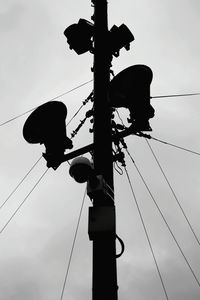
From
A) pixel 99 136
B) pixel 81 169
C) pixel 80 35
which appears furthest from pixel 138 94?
pixel 80 35

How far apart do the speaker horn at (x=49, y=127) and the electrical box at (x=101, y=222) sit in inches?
37.9

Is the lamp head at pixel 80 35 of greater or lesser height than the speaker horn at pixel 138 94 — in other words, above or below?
above

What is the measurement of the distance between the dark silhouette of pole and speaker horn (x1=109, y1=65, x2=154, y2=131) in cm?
42

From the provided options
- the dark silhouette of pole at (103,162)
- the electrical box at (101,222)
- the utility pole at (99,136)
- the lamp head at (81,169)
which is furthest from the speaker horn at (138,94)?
the electrical box at (101,222)

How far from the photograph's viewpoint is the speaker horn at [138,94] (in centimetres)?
409

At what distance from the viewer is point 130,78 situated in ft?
13.6

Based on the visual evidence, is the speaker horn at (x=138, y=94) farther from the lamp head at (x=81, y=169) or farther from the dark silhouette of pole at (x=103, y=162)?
the lamp head at (x=81, y=169)

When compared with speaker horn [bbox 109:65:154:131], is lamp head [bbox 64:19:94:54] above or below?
above

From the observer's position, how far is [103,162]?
4.12 meters

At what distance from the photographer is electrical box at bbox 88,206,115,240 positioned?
349cm

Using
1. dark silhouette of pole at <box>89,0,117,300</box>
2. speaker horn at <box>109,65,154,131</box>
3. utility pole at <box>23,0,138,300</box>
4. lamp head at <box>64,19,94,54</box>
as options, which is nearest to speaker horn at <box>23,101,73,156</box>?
utility pole at <box>23,0,138,300</box>

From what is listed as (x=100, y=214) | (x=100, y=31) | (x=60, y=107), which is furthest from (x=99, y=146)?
(x=100, y=31)

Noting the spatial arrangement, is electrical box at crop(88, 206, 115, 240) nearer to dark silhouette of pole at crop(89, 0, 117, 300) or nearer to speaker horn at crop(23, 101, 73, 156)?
dark silhouette of pole at crop(89, 0, 117, 300)

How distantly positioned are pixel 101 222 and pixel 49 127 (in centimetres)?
130
